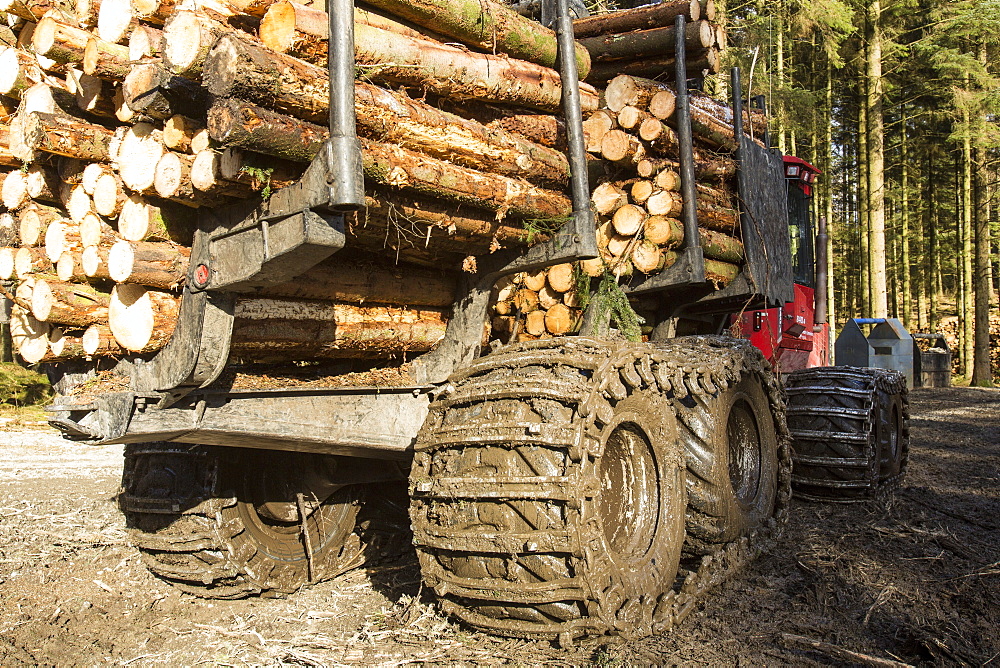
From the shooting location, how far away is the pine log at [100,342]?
314 centimetres

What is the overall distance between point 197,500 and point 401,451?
4.01 feet

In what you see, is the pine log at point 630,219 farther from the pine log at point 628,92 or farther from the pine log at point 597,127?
the pine log at point 628,92

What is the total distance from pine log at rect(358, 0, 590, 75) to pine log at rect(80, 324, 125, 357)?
1.70 metres

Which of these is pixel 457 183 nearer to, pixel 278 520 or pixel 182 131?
pixel 182 131

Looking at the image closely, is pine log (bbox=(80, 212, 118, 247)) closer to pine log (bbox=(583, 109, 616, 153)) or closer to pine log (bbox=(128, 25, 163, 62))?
pine log (bbox=(128, 25, 163, 62))

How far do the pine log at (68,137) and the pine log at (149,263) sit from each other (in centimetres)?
57

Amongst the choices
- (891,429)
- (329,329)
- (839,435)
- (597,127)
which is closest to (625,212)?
(597,127)

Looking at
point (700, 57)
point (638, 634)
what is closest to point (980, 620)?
point (638, 634)

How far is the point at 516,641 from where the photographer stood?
109 inches

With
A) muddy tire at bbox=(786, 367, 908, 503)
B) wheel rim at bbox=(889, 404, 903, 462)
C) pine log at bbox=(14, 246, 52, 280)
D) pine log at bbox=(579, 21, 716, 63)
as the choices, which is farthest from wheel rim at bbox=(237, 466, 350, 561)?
wheel rim at bbox=(889, 404, 903, 462)

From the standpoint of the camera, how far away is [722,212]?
502 centimetres

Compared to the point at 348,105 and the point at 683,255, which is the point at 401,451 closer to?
the point at 348,105

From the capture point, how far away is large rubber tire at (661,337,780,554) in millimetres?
3867

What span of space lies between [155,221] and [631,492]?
2245mm
